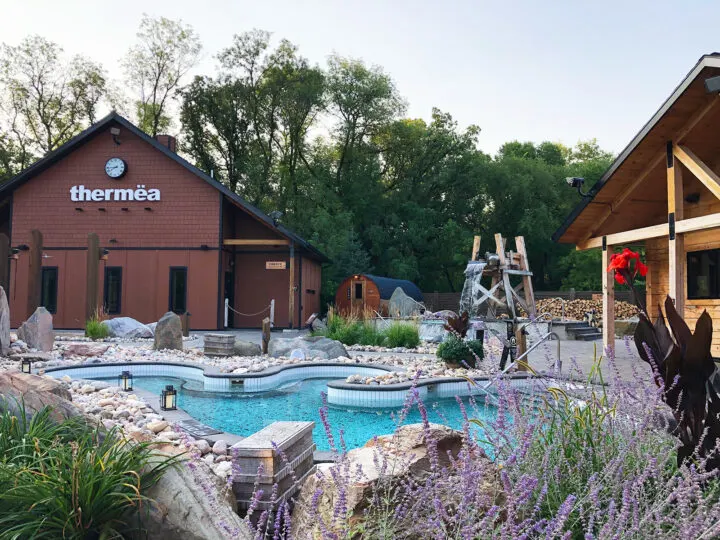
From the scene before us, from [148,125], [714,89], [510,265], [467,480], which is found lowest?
[467,480]

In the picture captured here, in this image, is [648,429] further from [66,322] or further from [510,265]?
[66,322]

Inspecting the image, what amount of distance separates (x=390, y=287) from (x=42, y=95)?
68.0 ft

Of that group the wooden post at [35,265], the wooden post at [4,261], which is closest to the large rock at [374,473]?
the wooden post at [4,261]

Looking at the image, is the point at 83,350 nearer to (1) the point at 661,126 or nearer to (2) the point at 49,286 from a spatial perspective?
(2) the point at 49,286

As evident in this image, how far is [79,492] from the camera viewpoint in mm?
2055

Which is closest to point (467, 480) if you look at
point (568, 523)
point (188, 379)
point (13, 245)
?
point (568, 523)

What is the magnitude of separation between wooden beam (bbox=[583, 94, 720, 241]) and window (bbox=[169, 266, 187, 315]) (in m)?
12.8

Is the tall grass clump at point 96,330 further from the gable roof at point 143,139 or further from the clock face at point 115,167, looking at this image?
the clock face at point 115,167

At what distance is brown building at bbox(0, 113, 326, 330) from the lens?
1803 centimetres

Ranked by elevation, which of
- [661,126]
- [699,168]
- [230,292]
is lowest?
[230,292]

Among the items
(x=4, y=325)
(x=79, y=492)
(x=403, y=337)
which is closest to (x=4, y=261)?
(x=4, y=325)

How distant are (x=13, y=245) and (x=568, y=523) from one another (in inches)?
813

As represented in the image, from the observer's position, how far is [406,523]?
2.07 meters

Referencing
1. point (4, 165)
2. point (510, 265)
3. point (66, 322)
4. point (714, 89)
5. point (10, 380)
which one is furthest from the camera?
point (4, 165)
